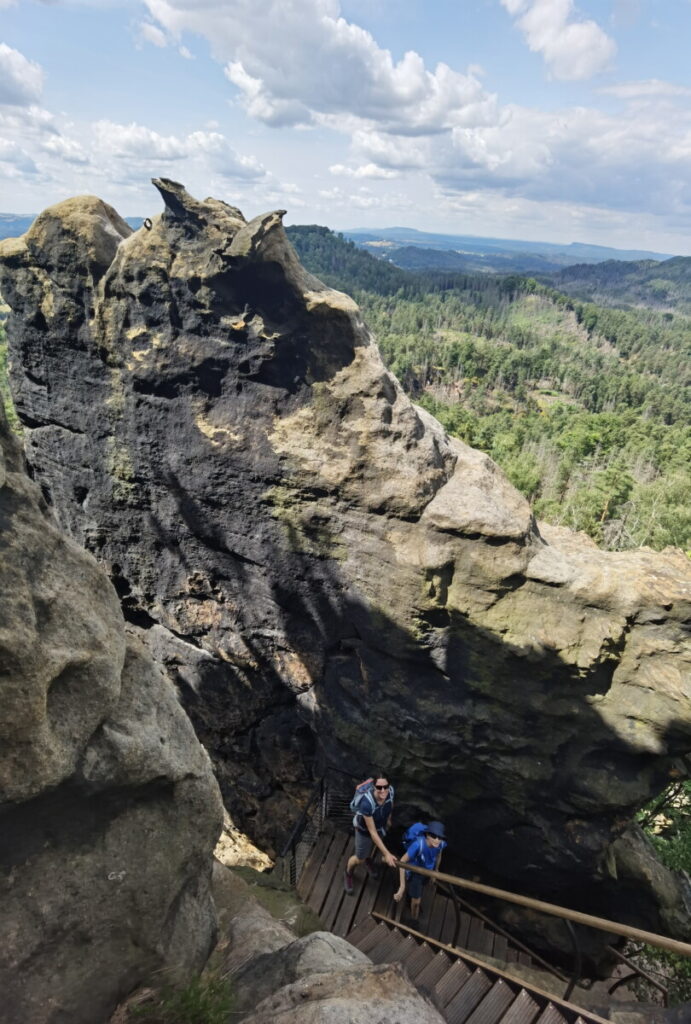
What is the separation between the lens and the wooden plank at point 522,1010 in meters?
6.06

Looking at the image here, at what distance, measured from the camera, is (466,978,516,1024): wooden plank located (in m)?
6.25

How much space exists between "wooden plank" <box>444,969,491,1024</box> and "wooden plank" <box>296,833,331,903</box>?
4485 mm

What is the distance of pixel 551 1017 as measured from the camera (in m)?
5.91

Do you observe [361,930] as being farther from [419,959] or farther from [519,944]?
[519,944]

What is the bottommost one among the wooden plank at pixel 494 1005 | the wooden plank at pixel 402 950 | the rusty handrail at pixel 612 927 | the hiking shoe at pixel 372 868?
the hiking shoe at pixel 372 868

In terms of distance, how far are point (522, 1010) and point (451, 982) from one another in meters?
1.09

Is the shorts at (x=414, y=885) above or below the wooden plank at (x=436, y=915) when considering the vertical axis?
above

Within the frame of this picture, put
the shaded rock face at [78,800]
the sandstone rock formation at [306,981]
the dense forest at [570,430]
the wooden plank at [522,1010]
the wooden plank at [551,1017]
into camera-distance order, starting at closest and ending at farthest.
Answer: the sandstone rock formation at [306,981]
the shaded rock face at [78,800]
the wooden plank at [551,1017]
the wooden plank at [522,1010]
the dense forest at [570,430]

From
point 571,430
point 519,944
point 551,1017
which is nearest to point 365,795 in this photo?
point 551,1017

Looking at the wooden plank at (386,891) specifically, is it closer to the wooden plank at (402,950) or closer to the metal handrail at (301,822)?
the wooden plank at (402,950)

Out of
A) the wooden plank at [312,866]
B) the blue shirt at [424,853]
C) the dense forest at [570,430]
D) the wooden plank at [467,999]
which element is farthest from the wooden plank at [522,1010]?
the dense forest at [570,430]

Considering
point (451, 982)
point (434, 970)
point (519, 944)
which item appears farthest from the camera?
point (519, 944)

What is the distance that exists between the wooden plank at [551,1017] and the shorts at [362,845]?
4007 mm

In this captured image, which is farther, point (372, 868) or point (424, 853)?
point (372, 868)
